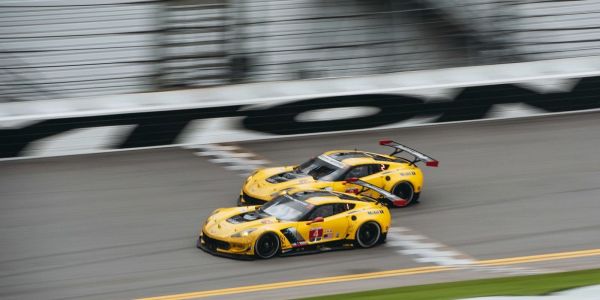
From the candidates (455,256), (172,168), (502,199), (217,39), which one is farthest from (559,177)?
(217,39)

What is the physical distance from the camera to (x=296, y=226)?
1234cm

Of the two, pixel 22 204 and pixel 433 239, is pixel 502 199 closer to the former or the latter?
pixel 433 239

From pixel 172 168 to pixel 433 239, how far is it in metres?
5.11

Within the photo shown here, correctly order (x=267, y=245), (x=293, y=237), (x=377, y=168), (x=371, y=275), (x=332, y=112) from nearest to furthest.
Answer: (x=371, y=275) < (x=267, y=245) < (x=293, y=237) < (x=377, y=168) < (x=332, y=112)

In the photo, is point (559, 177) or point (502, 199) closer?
point (502, 199)

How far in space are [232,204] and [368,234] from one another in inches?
104

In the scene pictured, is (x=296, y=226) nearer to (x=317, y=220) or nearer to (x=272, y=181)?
(x=317, y=220)

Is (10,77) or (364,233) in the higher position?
(10,77)

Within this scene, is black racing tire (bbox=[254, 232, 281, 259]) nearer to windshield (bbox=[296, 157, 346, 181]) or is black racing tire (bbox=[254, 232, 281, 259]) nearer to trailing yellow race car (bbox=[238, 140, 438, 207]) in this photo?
trailing yellow race car (bbox=[238, 140, 438, 207])

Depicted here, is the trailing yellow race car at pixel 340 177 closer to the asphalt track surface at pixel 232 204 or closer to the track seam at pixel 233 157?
the asphalt track surface at pixel 232 204

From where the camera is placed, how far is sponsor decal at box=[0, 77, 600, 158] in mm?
17109

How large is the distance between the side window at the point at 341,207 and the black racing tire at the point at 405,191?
173cm

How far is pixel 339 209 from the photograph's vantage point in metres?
12.8

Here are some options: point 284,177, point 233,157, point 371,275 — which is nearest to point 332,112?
point 233,157
